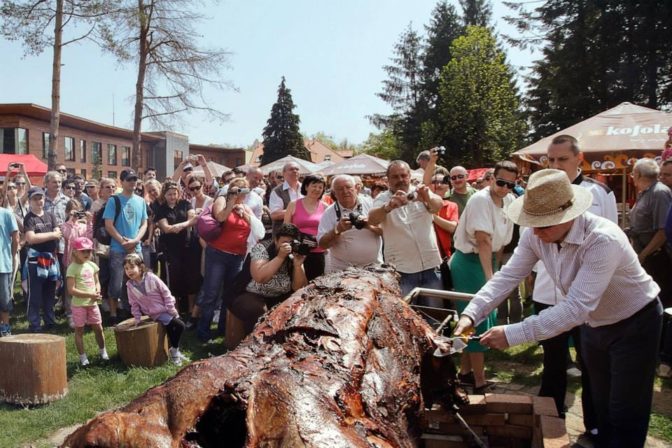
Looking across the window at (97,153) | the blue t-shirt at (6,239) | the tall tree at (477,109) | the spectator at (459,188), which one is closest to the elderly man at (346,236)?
the spectator at (459,188)

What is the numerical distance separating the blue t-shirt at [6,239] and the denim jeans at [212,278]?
2.22 metres

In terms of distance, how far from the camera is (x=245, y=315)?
5668 millimetres

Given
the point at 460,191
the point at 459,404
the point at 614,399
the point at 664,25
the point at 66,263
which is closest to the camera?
the point at 614,399

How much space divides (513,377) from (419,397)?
2.88m

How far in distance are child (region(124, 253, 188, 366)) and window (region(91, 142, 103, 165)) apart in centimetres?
3783

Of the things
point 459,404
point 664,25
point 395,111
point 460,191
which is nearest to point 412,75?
point 395,111

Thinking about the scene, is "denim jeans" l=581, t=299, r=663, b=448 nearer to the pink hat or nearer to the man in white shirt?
the man in white shirt

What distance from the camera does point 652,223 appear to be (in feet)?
18.9

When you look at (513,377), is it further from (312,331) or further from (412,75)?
(412,75)

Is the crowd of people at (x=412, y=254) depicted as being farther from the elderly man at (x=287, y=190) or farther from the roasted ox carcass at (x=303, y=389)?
the roasted ox carcass at (x=303, y=389)

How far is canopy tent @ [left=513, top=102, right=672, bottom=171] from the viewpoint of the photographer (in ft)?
26.2

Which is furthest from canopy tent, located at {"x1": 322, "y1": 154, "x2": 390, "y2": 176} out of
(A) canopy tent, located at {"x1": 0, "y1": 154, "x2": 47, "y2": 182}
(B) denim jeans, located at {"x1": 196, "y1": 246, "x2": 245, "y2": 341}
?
(B) denim jeans, located at {"x1": 196, "y1": 246, "x2": 245, "y2": 341}

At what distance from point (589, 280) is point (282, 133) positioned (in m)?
47.7

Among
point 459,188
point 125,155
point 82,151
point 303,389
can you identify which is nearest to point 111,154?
point 125,155
